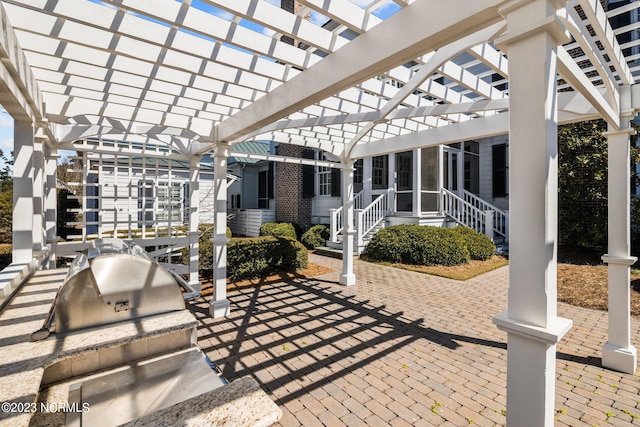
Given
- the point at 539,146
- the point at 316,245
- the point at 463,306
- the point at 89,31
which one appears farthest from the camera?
the point at 316,245

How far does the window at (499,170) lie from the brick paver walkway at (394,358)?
742 cm

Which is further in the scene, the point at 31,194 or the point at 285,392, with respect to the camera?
the point at 31,194

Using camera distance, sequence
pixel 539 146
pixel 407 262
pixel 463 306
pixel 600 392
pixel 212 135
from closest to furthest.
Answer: pixel 539 146 → pixel 600 392 → pixel 212 135 → pixel 463 306 → pixel 407 262

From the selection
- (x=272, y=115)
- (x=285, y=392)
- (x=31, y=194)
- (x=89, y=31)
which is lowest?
(x=285, y=392)

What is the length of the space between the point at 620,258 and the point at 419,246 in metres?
5.77

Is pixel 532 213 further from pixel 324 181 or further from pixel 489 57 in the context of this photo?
pixel 324 181

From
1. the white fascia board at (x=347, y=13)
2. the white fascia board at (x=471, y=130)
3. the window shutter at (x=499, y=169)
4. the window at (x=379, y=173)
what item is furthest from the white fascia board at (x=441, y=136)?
the window shutter at (x=499, y=169)

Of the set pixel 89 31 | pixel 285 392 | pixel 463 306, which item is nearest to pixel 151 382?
pixel 285 392

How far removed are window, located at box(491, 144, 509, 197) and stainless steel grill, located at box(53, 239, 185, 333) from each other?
42.8 ft

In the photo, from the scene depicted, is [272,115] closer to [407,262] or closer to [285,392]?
[285,392]

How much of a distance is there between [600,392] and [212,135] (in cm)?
598

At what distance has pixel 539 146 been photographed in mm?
1613

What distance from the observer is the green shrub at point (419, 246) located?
354 inches

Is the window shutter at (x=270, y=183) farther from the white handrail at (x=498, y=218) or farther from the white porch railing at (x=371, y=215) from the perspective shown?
the white handrail at (x=498, y=218)
